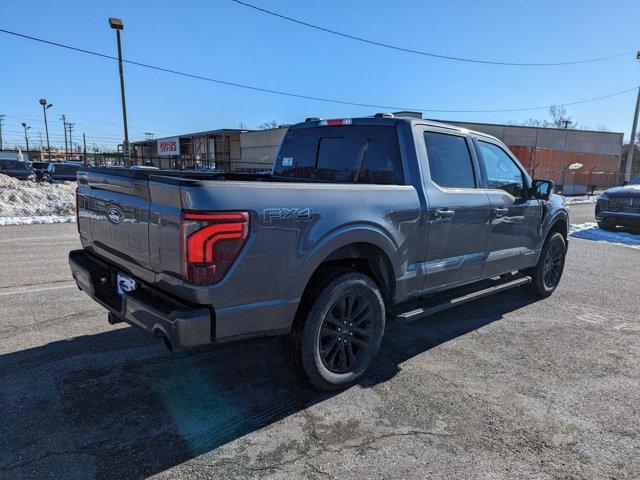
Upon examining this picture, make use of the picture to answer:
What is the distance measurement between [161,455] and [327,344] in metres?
1.27

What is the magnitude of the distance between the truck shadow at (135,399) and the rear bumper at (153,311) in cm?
60

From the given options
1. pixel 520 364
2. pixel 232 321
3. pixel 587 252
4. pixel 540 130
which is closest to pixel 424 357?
pixel 520 364

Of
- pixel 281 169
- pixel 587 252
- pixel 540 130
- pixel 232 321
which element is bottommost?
pixel 587 252

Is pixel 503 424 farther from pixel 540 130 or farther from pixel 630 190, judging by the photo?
pixel 540 130

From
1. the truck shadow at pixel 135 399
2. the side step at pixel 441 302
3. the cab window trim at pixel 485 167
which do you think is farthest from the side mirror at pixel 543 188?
the truck shadow at pixel 135 399

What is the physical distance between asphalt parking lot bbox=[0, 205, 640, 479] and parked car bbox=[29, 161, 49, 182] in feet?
73.4

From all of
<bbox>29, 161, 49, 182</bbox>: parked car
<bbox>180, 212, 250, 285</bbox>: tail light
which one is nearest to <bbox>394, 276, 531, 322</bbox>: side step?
<bbox>180, 212, 250, 285</bbox>: tail light

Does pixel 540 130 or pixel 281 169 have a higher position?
pixel 540 130

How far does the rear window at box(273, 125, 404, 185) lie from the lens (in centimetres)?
382

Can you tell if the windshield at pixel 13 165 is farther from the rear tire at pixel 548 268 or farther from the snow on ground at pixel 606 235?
the rear tire at pixel 548 268

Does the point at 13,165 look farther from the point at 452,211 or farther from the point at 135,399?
the point at 452,211

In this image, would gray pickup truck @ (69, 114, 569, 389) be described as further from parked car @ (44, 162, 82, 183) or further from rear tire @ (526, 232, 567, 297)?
parked car @ (44, 162, 82, 183)

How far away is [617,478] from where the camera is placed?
247 cm

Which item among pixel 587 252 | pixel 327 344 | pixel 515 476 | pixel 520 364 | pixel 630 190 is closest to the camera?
pixel 515 476
